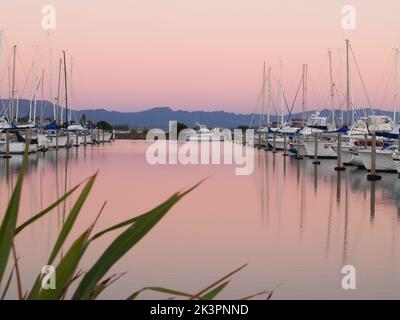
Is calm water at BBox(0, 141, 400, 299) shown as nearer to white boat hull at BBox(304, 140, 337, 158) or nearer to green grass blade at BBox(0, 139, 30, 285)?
green grass blade at BBox(0, 139, 30, 285)

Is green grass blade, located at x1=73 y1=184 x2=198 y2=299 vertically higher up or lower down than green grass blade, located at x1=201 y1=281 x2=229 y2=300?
higher up

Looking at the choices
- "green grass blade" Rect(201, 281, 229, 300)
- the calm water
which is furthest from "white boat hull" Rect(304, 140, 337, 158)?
"green grass blade" Rect(201, 281, 229, 300)

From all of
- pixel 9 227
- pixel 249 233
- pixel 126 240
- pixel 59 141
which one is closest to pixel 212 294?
pixel 126 240

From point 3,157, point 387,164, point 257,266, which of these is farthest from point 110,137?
point 257,266

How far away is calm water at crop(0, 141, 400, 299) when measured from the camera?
13.5 meters

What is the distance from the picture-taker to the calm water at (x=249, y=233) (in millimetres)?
13492

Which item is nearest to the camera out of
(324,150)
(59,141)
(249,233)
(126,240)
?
(126,240)

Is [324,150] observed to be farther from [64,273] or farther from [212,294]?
[64,273]

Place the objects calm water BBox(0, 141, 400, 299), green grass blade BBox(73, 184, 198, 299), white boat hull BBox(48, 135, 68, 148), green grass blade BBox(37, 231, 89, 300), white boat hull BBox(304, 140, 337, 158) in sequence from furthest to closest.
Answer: white boat hull BBox(48, 135, 68, 148) → white boat hull BBox(304, 140, 337, 158) → calm water BBox(0, 141, 400, 299) → green grass blade BBox(37, 231, 89, 300) → green grass blade BBox(73, 184, 198, 299)

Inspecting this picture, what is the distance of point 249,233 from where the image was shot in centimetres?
2055

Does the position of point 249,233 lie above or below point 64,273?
below

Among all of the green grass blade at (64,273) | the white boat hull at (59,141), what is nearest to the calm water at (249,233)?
the green grass blade at (64,273)

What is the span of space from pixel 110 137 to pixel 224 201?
110 m
